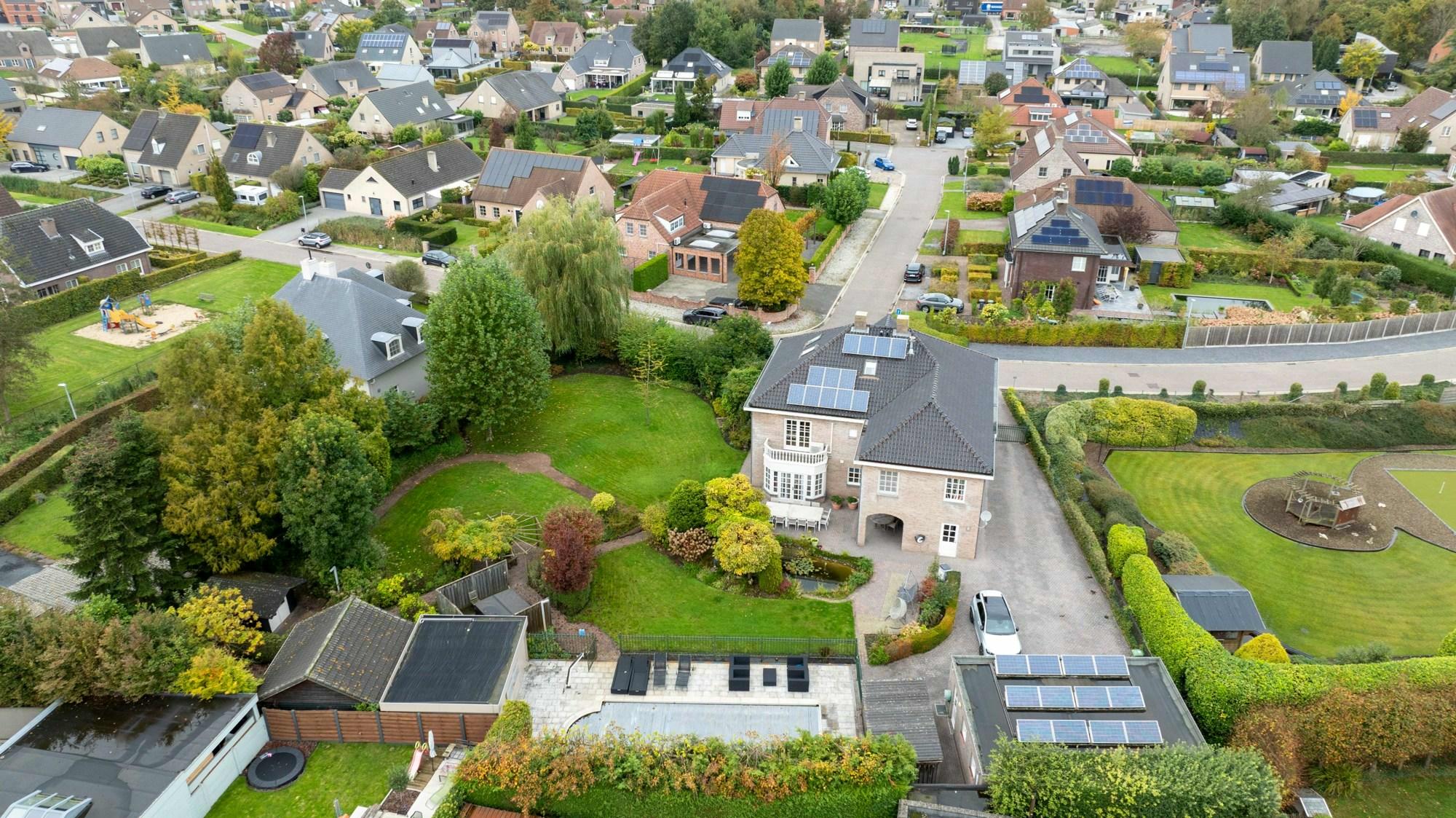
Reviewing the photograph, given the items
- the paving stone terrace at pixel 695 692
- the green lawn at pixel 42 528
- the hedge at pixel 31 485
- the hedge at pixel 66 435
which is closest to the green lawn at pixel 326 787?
the paving stone terrace at pixel 695 692

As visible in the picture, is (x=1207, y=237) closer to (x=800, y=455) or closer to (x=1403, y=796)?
(x=800, y=455)

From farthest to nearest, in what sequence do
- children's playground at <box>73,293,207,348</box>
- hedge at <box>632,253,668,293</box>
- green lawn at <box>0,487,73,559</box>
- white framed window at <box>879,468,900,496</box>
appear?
hedge at <box>632,253,668,293</box> → children's playground at <box>73,293,207,348</box> → green lawn at <box>0,487,73,559</box> → white framed window at <box>879,468,900,496</box>

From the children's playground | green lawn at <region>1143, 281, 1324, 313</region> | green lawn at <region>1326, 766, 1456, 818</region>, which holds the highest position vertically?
the children's playground

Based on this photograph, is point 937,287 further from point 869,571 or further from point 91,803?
point 91,803

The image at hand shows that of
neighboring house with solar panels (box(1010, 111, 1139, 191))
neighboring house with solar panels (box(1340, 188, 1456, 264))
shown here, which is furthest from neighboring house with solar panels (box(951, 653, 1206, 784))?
neighboring house with solar panels (box(1010, 111, 1139, 191))

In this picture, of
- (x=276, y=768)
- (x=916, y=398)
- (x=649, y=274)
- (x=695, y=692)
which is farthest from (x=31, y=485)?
(x=916, y=398)

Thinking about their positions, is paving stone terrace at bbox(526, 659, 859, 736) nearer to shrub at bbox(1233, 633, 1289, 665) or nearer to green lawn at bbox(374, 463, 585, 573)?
green lawn at bbox(374, 463, 585, 573)

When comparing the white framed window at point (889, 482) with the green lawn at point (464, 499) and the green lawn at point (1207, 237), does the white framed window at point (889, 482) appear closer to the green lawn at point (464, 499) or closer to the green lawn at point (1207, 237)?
the green lawn at point (464, 499)
